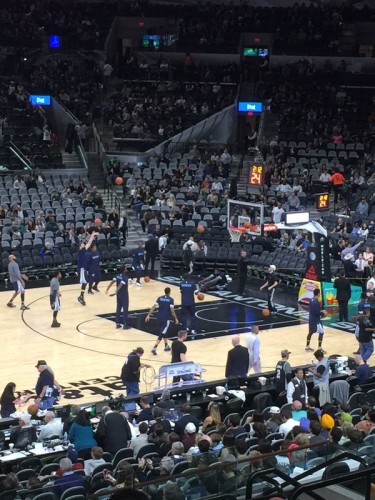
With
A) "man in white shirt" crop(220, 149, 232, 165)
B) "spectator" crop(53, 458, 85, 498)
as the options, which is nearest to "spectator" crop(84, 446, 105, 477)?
"spectator" crop(53, 458, 85, 498)

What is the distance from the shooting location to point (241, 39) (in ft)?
159

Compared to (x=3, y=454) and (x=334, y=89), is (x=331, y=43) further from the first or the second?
(x=3, y=454)

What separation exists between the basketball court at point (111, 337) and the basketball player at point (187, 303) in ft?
1.29

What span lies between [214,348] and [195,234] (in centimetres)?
1040

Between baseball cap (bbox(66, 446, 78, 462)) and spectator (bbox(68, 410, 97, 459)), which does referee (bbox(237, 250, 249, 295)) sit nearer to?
spectator (bbox(68, 410, 97, 459))

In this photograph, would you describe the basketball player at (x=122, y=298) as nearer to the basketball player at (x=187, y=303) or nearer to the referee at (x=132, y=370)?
the basketball player at (x=187, y=303)

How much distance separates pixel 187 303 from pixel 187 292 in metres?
0.39

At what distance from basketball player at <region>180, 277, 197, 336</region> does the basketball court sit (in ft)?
1.29

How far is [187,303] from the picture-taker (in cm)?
2423

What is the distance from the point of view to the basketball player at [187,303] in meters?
23.8

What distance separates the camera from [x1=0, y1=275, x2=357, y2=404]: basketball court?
70.2 ft

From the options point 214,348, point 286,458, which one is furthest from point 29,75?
point 286,458

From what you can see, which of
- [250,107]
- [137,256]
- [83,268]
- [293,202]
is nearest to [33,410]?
[83,268]

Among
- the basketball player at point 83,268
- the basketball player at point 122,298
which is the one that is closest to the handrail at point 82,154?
the basketball player at point 83,268
